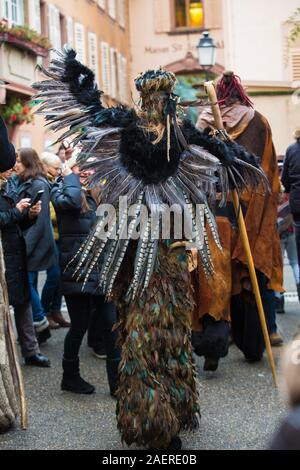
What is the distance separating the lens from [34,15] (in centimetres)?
2244

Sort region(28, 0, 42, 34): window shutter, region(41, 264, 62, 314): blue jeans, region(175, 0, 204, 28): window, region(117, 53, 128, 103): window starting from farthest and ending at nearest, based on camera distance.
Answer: region(175, 0, 204, 28): window, region(117, 53, 128, 103): window, region(28, 0, 42, 34): window shutter, region(41, 264, 62, 314): blue jeans

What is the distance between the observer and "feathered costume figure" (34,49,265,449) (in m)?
4.76

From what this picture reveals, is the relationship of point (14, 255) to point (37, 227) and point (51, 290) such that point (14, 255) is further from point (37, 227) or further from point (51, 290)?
point (51, 290)

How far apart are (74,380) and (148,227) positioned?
186 centimetres

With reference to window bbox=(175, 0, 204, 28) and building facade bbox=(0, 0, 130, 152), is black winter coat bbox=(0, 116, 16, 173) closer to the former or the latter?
building facade bbox=(0, 0, 130, 152)

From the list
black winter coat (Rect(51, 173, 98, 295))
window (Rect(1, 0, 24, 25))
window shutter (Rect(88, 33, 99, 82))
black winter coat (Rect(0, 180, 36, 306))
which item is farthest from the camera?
window shutter (Rect(88, 33, 99, 82))

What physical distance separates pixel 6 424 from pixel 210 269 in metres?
1.46

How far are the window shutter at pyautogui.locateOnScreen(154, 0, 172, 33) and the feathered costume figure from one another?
109 ft

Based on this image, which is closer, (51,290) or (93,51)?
(51,290)

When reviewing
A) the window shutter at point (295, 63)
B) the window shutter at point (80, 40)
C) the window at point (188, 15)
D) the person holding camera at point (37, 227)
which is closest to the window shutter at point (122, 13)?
the window at point (188, 15)

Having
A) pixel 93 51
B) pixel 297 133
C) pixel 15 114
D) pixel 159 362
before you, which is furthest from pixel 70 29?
pixel 159 362

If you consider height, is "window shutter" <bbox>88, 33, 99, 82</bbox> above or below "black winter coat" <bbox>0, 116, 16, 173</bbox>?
above

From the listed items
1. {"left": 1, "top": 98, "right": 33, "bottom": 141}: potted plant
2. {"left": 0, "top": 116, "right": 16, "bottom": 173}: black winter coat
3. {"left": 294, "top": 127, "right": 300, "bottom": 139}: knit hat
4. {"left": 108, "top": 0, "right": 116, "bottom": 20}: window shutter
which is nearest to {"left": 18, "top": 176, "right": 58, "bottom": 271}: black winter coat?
{"left": 294, "top": 127, "right": 300, "bottom": 139}: knit hat

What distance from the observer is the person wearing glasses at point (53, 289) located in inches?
341
